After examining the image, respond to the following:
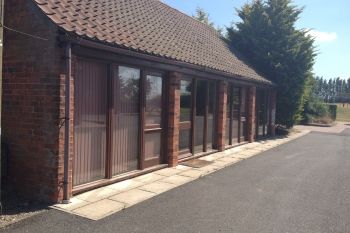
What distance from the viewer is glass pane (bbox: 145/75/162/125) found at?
8695 millimetres

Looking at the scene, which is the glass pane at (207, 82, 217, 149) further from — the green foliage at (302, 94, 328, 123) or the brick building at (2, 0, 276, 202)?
the green foliage at (302, 94, 328, 123)

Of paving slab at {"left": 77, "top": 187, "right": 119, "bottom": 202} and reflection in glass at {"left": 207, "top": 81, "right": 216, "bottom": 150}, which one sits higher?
reflection in glass at {"left": 207, "top": 81, "right": 216, "bottom": 150}

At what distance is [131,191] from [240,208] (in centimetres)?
207

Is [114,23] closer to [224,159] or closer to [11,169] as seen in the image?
[11,169]

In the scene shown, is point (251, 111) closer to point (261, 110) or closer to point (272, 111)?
point (261, 110)

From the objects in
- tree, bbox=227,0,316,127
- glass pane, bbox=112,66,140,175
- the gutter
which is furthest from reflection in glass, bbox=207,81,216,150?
tree, bbox=227,0,316,127

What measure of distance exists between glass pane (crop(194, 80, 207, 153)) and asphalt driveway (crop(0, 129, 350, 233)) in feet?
5.97

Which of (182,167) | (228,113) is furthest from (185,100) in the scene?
(228,113)

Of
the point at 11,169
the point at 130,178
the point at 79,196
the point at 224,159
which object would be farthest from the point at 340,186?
the point at 11,169

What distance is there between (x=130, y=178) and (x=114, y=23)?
3.45 m

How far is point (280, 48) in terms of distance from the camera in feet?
64.6

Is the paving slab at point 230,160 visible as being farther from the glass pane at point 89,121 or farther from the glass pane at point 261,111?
the glass pane at point 261,111

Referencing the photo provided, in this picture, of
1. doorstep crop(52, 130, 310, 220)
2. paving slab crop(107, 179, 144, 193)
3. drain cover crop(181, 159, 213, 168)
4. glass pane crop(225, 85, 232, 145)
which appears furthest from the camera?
glass pane crop(225, 85, 232, 145)

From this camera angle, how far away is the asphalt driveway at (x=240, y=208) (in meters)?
5.31
